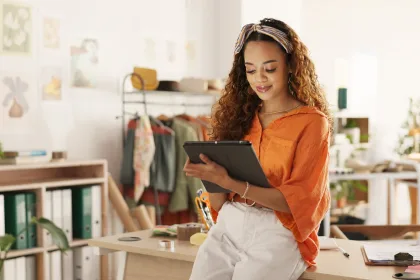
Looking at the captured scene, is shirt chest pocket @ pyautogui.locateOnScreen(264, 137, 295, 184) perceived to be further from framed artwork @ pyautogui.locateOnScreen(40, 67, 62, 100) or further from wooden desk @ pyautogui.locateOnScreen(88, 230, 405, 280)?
framed artwork @ pyautogui.locateOnScreen(40, 67, 62, 100)

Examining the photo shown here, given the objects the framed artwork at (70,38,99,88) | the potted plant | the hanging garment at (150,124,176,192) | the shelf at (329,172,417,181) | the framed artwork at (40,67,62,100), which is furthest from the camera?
the potted plant

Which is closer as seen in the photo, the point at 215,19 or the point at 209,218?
the point at 209,218

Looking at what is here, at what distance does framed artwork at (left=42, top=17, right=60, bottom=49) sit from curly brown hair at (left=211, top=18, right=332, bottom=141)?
2575mm

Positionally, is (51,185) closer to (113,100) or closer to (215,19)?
(113,100)

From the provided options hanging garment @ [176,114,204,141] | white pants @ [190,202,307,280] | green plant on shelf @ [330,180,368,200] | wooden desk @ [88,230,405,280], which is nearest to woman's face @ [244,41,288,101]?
white pants @ [190,202,307,280]

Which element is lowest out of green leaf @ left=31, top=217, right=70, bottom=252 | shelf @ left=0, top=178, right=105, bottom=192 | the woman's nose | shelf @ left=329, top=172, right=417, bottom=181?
green leaf @ left=31, top=217, right=70, bottom=252

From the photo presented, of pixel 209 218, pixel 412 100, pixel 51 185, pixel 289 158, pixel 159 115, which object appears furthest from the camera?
pixel 412 100

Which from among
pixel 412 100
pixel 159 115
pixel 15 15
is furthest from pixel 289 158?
pixel 412 100

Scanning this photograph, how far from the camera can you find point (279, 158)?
2219 mm

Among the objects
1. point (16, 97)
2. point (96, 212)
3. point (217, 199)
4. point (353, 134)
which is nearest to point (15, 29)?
point (16, 97)

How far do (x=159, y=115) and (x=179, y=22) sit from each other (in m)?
0.91

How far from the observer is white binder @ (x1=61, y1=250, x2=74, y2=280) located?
4.56m

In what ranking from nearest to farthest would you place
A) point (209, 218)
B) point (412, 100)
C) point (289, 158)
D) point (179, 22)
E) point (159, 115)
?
point (289, 158) < point (209, 218) < point (159, 115) < point (179, 22) < point (412, 100)

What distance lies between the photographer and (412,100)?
7.55m
